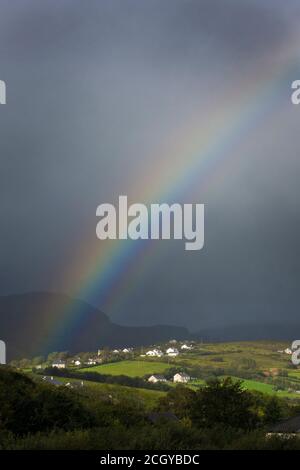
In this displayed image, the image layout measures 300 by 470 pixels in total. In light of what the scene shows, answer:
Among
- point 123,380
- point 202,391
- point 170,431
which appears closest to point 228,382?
point 202,391

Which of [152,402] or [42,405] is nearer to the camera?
[42,405]

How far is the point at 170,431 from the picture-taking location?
733 inches

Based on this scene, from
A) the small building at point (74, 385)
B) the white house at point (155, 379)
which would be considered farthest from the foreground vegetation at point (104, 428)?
the white house at point (155, 379)

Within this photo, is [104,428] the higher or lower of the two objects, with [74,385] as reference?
Answer: higher

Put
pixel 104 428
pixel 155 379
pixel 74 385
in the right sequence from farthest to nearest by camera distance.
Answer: pixel 155 379
pixel 74 385
pixel 104 428

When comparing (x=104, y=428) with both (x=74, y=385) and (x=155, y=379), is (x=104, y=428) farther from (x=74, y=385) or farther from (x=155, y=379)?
(x=155, y=379)

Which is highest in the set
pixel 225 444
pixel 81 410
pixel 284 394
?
pixel 225 444

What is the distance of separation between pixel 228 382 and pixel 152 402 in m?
60.9

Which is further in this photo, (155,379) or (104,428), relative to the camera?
(155,379)

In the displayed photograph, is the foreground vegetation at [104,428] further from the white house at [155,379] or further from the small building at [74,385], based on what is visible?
the white house at [155,379]

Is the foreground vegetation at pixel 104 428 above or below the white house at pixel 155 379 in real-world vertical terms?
above

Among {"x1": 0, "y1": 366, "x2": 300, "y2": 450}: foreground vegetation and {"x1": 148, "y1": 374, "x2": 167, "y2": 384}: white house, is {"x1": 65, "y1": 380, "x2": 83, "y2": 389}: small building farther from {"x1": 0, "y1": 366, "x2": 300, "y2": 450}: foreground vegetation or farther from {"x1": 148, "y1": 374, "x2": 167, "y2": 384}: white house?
{"x1": 0, "y1": 366, "x2": 300, "y2": 450}: foreground vegetation

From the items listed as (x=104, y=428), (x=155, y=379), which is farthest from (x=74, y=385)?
(x=104, y=428)
